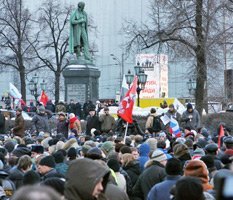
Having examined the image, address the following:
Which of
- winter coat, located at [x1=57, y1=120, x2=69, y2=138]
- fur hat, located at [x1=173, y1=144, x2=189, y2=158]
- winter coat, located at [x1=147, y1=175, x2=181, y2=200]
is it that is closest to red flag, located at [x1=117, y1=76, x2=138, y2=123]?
winter coat, located at [x1=57, y1=120, x2=69, y2=138]

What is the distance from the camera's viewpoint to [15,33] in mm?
53969

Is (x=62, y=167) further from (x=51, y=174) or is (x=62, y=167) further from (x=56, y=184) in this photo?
(x=56, y=184)

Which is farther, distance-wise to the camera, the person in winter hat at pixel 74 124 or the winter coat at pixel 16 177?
the person in winter hat at pixel 74 124

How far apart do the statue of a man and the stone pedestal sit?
2.12ft

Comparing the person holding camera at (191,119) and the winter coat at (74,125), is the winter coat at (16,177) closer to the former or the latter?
the winter coat at (74,125)

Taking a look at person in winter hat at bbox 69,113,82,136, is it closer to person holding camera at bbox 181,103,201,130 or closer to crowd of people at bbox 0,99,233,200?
person holding camera at bbox 181,103,201,130

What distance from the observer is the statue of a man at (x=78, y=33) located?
31656 millimetres

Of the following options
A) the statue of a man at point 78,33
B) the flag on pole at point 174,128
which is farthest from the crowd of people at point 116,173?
the statue of a man at point 78,33

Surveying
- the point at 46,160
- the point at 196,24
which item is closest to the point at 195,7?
the point at 196,24

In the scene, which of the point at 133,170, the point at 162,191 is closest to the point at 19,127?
the point at 133,170

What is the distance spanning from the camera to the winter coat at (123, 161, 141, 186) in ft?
34.5

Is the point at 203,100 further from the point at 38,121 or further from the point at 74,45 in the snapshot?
the point at 38,121

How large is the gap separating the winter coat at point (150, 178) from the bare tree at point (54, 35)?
4509cm

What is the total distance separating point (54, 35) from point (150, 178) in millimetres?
50160
